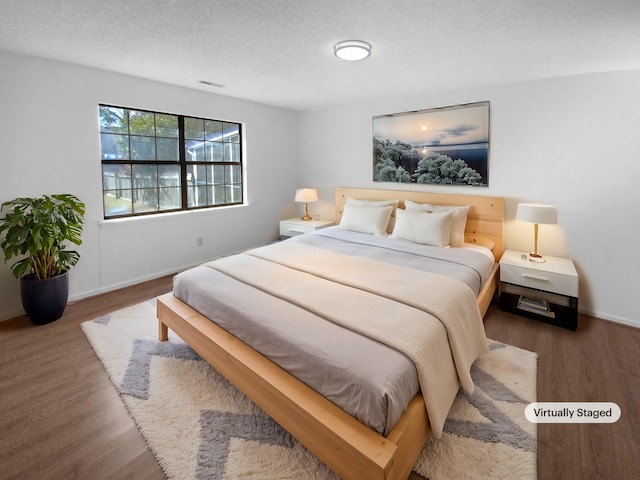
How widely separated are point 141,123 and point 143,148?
276 millimetres

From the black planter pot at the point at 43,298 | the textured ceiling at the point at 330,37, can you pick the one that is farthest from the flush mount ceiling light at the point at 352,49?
the black planter pot at the point at 43,298

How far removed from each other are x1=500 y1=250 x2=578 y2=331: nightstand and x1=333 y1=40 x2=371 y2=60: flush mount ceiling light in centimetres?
221

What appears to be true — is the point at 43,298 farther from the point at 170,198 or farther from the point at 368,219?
the point at 368,219

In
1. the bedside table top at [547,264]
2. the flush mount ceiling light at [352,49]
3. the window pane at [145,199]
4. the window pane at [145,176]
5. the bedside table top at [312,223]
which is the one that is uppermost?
the flush mount ceiling light at [352,49]

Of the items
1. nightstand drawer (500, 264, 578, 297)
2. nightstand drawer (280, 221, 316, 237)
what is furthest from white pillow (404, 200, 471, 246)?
nightstand drawer (280, 221, 316, 237)

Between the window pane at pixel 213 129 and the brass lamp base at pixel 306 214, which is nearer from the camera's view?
the window pane at pixel 213 129

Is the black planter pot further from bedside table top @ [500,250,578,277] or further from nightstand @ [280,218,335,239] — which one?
bedside table top @ [500,250,578,277]

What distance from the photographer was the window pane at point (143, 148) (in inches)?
147

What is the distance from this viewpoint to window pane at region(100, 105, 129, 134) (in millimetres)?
3463

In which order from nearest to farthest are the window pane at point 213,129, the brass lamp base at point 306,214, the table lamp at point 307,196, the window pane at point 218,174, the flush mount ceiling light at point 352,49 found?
the flush mount ceiling light at point 352,49 < the window pane at point 213,129 < the window pane at point 218,174 < the table lamp at point 307,196 < the brass lamp base at point 306,214

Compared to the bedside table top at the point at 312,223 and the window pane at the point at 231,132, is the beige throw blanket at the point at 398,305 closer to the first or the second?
the bedside table top at the point at 312,223

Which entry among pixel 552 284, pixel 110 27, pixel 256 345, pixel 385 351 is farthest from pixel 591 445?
pixel 110 27

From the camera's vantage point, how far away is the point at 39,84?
288cm

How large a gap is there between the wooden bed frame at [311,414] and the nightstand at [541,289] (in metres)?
2.00
